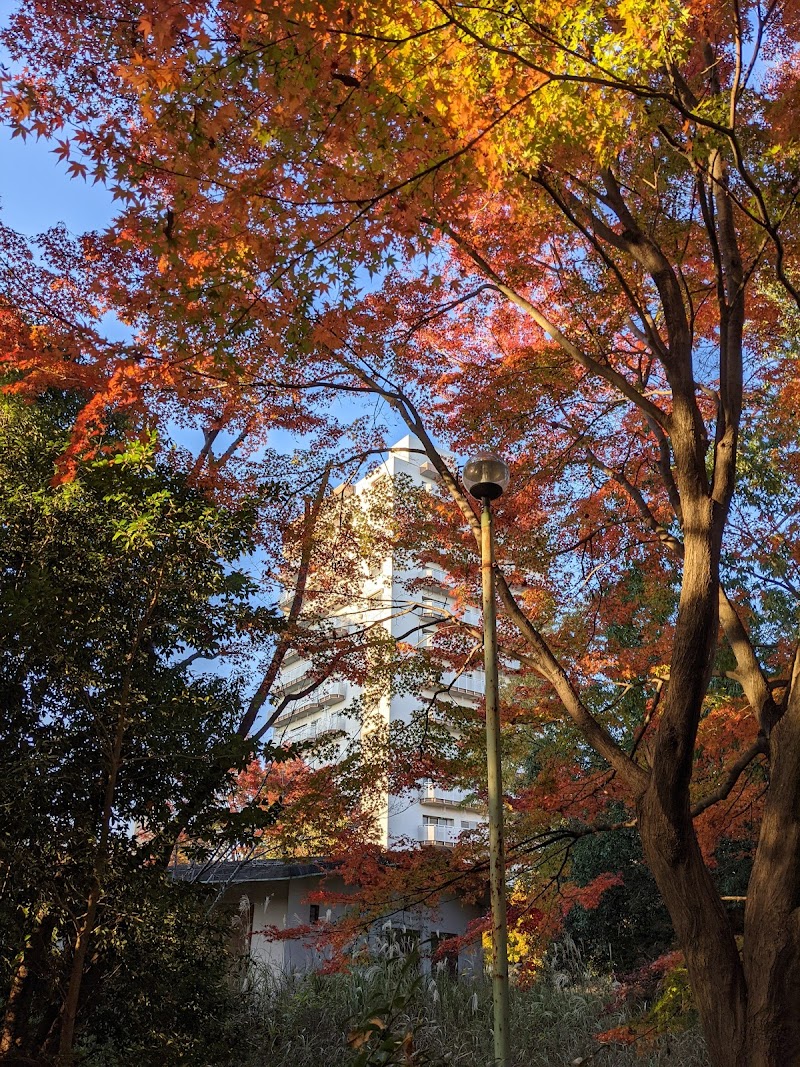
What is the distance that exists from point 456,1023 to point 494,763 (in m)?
6.21

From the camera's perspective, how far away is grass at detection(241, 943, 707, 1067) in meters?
8.10

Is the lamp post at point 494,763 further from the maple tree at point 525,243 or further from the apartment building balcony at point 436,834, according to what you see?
the apartment building balcony at point 436,834

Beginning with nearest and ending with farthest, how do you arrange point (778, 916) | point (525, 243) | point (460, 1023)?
point (778, 916)
point (525, 243)
point (460, 1023)

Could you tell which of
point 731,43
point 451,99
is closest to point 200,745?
point 451,99

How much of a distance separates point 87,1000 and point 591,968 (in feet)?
32.7

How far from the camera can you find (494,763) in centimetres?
482

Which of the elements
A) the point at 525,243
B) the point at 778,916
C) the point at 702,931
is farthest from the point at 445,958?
the point at 525,243

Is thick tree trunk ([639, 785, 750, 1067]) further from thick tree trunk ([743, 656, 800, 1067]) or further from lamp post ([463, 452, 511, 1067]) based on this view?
lamp post ([463, 452, 511, 1067])

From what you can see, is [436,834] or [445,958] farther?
[436,834]

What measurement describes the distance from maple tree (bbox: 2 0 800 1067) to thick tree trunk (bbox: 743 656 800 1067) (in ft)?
0.05

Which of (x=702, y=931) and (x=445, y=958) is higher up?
(x=702, y=931)

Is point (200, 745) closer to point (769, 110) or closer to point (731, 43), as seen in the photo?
point (769, 110)

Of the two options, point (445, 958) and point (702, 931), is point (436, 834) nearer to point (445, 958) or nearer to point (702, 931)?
point (445, 958)

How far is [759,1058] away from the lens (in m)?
4.36
